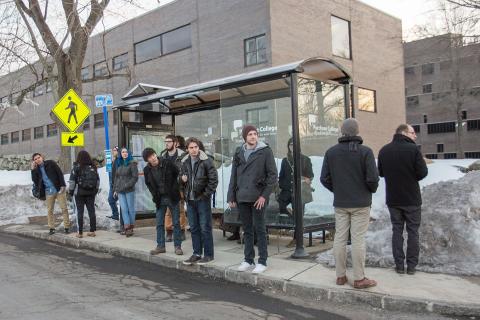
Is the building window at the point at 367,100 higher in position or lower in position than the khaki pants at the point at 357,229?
higher

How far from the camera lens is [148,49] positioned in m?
28.0

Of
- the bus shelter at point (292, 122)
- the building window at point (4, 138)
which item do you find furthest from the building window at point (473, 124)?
the bus shelter at point (292, 122)

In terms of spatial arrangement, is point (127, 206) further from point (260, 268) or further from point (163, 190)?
point (260, 268)

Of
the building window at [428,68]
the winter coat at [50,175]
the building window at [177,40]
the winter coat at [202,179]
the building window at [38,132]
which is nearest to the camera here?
the winter coat at [202,179]

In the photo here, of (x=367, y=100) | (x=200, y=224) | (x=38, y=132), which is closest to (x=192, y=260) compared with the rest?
(x=200, y=224)

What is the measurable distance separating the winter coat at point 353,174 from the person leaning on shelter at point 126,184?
16.8ft

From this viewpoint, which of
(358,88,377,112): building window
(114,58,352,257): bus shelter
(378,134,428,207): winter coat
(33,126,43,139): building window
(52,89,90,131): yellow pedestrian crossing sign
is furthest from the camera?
(33,126,43,139): building window

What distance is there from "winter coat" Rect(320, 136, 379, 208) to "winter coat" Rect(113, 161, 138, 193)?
16.7 feet

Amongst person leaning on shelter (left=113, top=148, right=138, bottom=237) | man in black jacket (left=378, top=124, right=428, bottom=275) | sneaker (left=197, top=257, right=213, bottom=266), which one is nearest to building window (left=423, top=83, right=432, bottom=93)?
person leaning on shelter (left=113, top=148, right=138, bottom=237)

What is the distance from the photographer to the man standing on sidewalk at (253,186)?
247 inches

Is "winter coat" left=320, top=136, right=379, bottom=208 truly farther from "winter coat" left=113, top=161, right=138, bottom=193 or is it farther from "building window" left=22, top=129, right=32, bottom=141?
"building window" left=22, top=129, right=32, bottom=141

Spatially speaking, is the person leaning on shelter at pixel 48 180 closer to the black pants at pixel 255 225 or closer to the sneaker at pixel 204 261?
the sneaker at pixel 204 261

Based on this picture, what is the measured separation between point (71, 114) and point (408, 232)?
321 inches

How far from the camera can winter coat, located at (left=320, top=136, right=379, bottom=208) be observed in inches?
212
